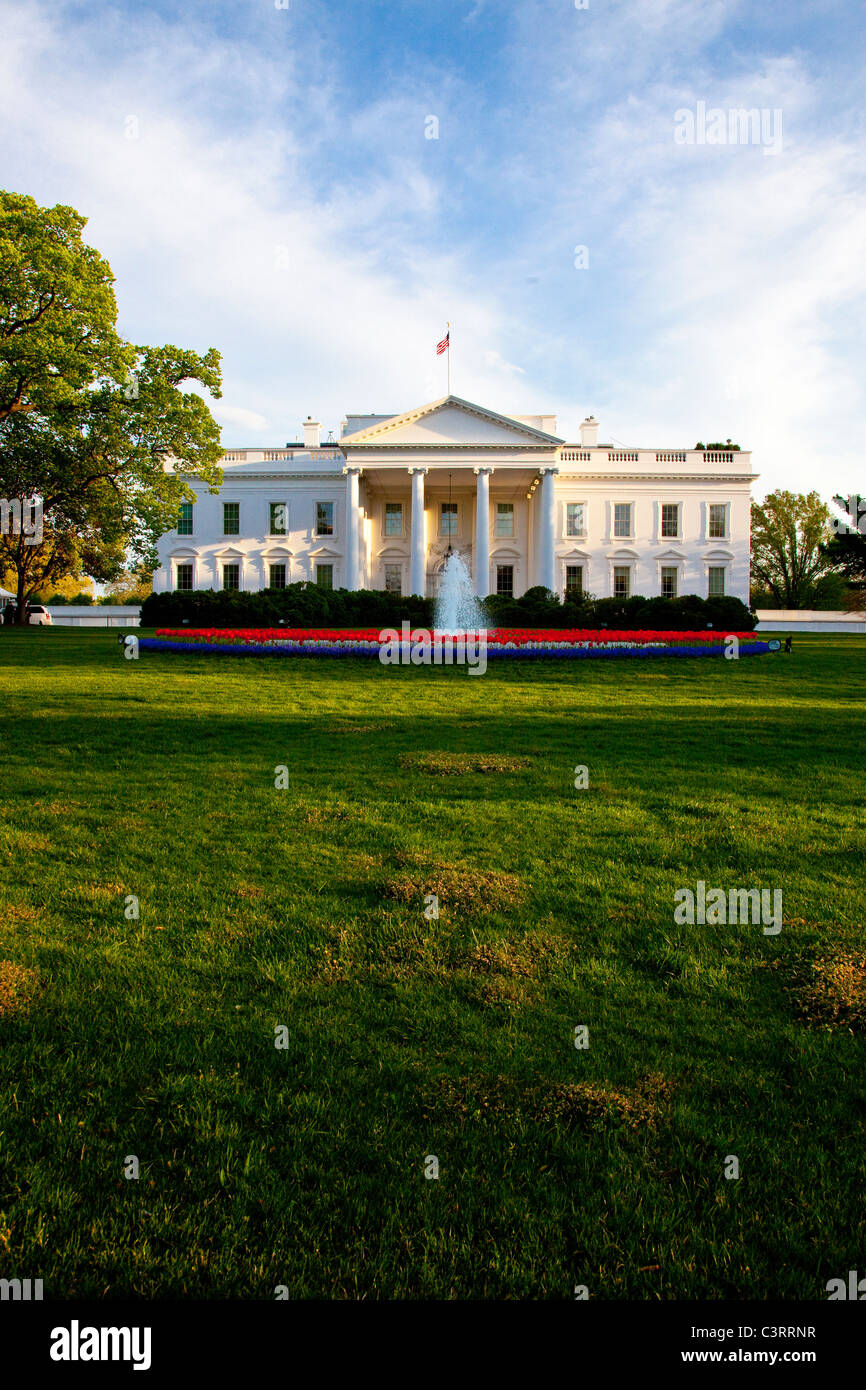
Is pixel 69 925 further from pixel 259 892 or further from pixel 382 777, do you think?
pixel 382 777

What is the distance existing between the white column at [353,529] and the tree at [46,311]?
1686 cm

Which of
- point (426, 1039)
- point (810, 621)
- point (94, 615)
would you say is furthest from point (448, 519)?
point (426, 1039)

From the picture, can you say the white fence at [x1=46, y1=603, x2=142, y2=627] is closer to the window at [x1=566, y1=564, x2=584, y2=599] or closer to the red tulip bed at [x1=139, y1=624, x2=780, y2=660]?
the window at [x1=566, y1=564, x2=584, y2=599]

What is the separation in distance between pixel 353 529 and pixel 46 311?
1925cm

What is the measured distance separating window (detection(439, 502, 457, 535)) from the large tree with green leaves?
18.6 m

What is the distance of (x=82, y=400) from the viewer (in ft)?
82.8

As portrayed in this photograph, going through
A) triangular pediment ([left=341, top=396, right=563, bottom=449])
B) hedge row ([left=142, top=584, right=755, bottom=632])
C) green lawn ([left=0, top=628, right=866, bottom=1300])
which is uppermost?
triangular pediment ([left=341, top=396, right=563, bottom=449])

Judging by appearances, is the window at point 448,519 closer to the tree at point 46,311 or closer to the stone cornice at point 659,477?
the stone cornice at point 659,477

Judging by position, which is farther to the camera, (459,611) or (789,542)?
(789,542)

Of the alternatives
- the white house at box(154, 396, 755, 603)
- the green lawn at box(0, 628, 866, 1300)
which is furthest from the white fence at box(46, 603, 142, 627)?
the green lawn at box(0, 628, 866, 1300)

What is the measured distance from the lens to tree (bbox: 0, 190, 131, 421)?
77.8ft

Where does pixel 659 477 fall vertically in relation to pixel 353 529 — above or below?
above

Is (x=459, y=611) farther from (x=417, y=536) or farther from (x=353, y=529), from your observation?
(x=353, y=529)

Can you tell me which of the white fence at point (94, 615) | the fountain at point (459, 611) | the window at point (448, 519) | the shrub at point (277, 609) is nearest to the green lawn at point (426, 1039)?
the shrub at point (277, 609)
